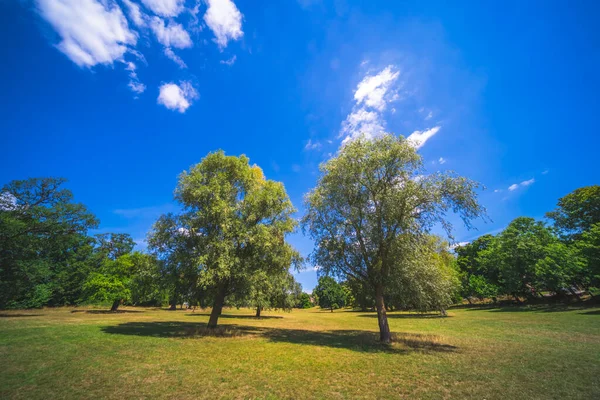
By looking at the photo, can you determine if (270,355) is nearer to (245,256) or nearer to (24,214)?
(245,256)

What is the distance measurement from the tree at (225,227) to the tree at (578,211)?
68516 mm

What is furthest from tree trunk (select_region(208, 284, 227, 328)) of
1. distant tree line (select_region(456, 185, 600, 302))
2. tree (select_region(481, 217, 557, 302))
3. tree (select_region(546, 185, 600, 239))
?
tree (select_region(546, 185, 600, 239))

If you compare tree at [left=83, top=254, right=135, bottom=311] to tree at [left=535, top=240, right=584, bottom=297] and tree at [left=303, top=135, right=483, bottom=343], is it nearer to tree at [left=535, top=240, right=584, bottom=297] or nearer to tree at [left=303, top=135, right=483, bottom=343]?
tree at [left=303, top=135, right=483, bottom=343]

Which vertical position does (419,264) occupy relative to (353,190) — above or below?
below

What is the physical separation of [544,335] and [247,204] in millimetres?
27060

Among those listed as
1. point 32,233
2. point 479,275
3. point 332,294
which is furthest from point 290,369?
point 332,294

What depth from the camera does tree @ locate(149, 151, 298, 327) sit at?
20172 mm

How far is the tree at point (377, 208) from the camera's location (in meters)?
16.9

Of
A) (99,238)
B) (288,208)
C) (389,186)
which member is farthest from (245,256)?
(99,238)

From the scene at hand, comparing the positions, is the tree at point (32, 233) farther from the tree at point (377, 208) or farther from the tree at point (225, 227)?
the tree at point (377, 208)

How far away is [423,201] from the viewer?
1700 cm

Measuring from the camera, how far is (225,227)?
66.0 ft

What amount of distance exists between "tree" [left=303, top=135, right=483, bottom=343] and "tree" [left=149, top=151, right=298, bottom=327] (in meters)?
4.60

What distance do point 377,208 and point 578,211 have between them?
220 ft
